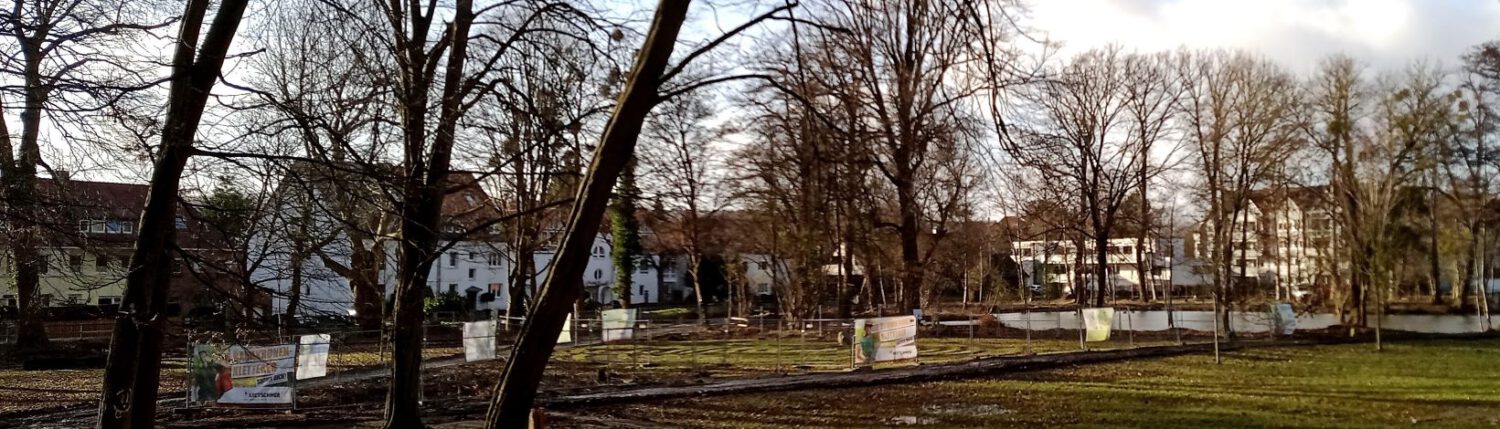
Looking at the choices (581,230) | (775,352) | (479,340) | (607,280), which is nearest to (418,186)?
(581,230)

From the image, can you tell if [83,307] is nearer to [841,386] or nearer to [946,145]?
[946,145]

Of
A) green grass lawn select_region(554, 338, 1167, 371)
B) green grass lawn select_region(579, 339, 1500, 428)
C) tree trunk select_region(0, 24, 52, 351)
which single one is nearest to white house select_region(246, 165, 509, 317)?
tree trunk select_region(0, 24, 52, 351)

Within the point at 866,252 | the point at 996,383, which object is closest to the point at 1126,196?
→ the point at 866,252

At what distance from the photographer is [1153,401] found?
52.9 ft

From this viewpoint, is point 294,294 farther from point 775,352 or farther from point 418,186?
point 775,352

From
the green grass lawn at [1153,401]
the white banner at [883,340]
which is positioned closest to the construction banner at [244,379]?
the green grass lawn at [1153,401]

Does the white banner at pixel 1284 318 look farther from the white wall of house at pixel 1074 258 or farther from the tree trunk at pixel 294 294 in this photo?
the tree trunk at pixel 294 294

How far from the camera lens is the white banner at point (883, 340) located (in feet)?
75.1

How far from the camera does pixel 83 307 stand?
9.04 m

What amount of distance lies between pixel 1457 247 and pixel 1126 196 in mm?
13423

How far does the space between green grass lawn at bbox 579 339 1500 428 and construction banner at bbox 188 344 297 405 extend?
4.73 meters

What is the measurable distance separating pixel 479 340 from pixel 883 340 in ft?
30.4

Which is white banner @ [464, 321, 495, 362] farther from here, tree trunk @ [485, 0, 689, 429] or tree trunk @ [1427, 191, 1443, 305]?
tree trunk @ [1427, 191, 1443, 305]

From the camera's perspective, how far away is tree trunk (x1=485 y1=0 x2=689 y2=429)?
6477mm
